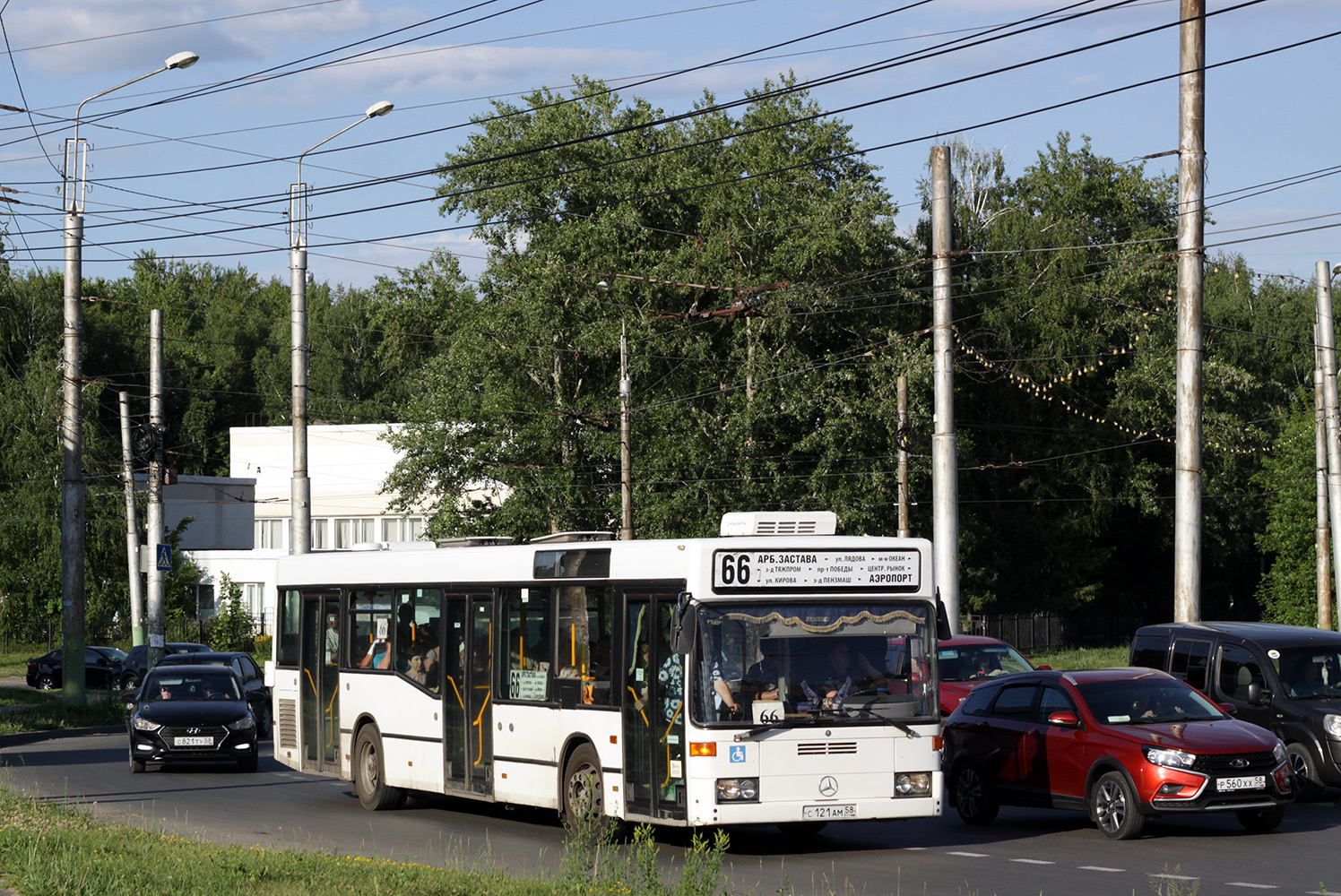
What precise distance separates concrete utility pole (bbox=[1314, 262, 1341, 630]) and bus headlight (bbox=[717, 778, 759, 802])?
2213 centimetres

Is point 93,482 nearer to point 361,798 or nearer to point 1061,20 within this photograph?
point 361,798

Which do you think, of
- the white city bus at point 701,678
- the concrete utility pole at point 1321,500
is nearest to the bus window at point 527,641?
the white city bus at point 701,678

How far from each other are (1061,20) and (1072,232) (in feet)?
127

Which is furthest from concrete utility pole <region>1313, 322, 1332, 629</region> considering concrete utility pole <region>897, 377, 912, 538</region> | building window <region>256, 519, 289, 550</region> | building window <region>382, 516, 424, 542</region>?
building window <region>256, 519, 289, 550</region>

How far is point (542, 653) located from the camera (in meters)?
15.2

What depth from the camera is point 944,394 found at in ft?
76.4

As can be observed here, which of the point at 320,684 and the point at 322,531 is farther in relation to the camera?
the point at 322,531

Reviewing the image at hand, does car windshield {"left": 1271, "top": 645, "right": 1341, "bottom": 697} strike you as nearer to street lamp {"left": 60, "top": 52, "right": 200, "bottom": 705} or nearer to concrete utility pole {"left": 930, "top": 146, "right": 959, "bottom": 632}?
concrete utility pole {"left": 930, "top": 146, "right": 959, "bottom": 632}

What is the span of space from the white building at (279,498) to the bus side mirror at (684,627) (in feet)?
186

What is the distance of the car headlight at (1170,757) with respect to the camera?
13750mm

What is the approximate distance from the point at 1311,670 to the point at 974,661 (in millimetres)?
6169

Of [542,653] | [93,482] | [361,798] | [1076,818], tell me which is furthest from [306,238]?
[93,482]

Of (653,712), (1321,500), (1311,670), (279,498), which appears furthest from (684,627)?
(279,498)

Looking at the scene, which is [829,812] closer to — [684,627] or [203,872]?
[684,627]
